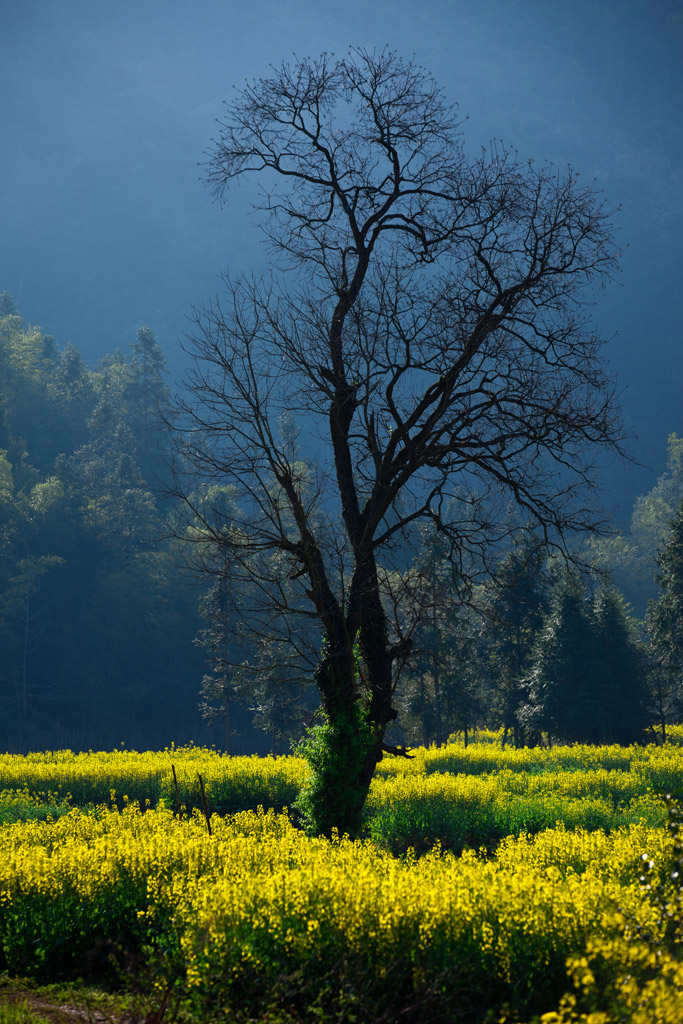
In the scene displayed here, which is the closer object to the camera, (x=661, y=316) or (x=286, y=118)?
(x=286, y=118)

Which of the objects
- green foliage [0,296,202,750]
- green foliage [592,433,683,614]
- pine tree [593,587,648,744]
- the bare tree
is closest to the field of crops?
the bare tree

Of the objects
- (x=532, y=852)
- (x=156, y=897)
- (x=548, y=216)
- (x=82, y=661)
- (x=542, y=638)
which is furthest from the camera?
(x=82, y=661)

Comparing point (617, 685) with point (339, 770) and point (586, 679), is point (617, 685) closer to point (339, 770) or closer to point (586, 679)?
point (586, 679)

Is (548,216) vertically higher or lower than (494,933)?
higher

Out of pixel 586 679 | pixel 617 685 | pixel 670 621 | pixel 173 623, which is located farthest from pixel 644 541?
pixel 617 685

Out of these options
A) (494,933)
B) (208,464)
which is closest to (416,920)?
(494,933)

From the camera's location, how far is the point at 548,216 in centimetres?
955

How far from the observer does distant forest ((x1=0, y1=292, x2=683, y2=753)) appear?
29.5 metres

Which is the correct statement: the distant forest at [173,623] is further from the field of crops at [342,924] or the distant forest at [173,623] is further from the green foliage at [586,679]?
the field of crops at [342,924]

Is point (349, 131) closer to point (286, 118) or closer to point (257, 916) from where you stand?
point (286, 118)

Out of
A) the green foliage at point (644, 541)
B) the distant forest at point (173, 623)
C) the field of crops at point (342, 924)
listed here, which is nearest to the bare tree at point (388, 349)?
the distant forest at point (173, 623)

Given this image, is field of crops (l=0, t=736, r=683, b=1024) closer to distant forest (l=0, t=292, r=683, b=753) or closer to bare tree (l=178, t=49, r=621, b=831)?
distant forest (l=0, t=292, r=683, b=753)

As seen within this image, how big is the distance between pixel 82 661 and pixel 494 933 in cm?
5286

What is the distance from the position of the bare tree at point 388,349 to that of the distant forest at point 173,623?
833 mm
